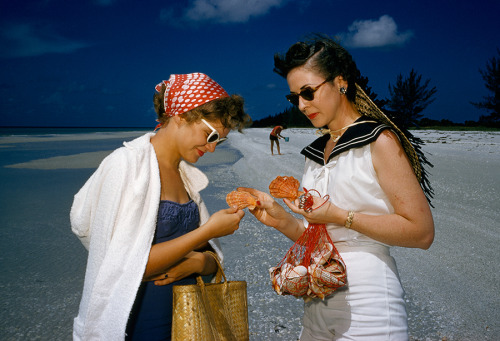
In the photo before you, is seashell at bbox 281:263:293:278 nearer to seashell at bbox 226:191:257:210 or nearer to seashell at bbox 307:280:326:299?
seashell at bbox 307:280:326:299

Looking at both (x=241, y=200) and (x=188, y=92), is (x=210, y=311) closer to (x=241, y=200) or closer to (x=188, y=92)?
(x=241, y=200)

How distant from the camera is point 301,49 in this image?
2139 mm

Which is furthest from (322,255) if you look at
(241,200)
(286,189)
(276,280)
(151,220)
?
(151,220)

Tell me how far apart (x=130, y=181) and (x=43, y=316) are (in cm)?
310

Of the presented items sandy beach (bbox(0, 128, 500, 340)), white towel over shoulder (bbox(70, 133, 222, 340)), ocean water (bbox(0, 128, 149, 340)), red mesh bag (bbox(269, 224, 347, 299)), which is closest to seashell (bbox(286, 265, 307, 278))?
red mesh bag (bbox(269, 224, 347, 299))

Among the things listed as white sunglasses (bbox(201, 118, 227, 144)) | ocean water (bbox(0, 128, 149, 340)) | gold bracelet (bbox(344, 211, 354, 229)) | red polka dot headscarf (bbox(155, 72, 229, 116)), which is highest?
red polka dot headscarf (bbox(155, 72, 229, 116))

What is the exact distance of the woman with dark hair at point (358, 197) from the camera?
74.5 inches

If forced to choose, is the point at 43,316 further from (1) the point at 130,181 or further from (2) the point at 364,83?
(2) the point at 364,83

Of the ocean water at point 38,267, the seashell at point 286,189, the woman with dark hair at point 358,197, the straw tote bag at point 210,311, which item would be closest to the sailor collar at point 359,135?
the woman with dark hair at point 358,197

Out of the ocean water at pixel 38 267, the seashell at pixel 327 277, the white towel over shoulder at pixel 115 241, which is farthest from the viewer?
the ocean water at pixel 38 267

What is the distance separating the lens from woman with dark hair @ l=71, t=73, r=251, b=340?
6.45 ft

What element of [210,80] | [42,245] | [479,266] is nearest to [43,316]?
[42,245]

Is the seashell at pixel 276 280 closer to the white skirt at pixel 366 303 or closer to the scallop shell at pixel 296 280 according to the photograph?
the scallop shell at pixel 296 280

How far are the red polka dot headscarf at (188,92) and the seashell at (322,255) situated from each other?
43.2 inches
